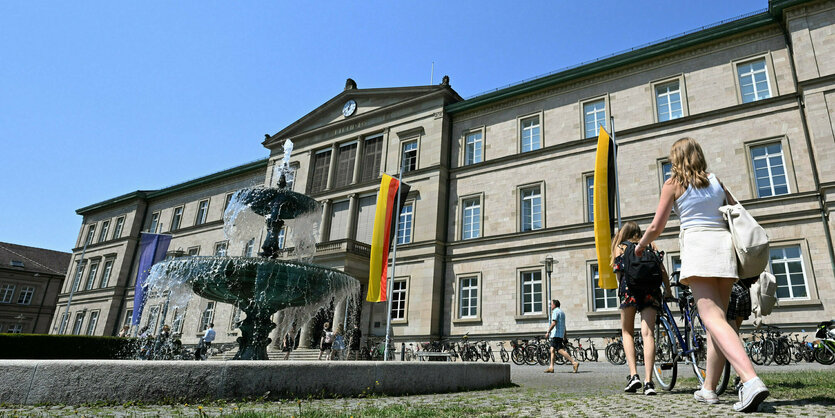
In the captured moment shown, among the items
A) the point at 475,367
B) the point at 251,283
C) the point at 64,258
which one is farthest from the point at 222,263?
the point at 64,258

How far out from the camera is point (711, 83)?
21.3 m

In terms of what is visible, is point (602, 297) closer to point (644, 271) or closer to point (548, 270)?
point (548, 270)

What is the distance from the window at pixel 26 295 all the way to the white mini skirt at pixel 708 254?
77.3m

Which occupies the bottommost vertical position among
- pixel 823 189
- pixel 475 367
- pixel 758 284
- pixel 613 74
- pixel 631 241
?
pixel 475 367

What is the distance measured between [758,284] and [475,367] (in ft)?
14.9

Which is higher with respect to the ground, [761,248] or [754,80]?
[754,80]

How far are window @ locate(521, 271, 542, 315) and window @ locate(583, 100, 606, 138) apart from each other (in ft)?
23.6

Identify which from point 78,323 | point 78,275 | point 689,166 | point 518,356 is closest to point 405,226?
point 518,356

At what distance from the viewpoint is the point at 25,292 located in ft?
205

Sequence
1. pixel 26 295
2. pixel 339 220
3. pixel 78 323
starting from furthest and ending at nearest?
pixel 26 295 → pixel 78 323 → pixel 339 220

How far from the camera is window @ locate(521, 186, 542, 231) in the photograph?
2411cm

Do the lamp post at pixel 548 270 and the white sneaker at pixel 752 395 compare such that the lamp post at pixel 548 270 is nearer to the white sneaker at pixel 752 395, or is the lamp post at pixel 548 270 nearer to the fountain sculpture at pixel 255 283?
the fountain sculpture at pixel 255 283

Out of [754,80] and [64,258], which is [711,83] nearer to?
[754,80]

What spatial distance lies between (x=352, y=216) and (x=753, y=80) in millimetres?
20661
